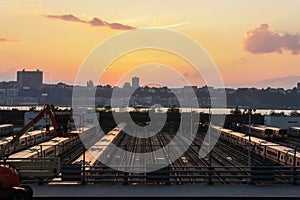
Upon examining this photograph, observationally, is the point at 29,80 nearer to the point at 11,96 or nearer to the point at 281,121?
the point at 11,96

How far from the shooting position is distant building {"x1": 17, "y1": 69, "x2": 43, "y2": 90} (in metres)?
154

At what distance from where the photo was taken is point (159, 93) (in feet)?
422

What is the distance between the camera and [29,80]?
161 m

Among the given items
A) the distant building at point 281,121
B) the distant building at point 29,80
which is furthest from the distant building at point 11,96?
the distant building at point 281,121

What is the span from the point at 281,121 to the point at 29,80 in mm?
102095

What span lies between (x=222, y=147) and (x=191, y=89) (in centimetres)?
5534

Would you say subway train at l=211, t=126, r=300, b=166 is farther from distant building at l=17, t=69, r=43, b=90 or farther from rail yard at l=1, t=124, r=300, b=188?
distant building at l=17, t=69, r=43, b=90

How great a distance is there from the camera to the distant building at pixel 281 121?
83375mm

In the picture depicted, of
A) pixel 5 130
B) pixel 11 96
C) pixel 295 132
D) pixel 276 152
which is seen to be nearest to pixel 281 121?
pixel 295 132

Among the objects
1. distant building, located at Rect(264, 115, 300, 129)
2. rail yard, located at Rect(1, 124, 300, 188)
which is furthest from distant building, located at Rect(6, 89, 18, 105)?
rail yard, located at Rect(1, 124, 300, 188)

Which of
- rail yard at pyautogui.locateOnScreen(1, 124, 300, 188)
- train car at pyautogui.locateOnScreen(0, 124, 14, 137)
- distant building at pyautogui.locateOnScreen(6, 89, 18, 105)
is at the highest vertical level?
distant building at pyautogui.locateOnScreen(6, 89, 18, 105)

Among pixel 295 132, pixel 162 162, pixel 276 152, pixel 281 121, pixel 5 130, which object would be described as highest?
pixel 281 121

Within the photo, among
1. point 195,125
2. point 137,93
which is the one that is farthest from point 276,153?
point 137,93

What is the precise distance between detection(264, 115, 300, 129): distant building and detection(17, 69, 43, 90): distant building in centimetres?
8830
